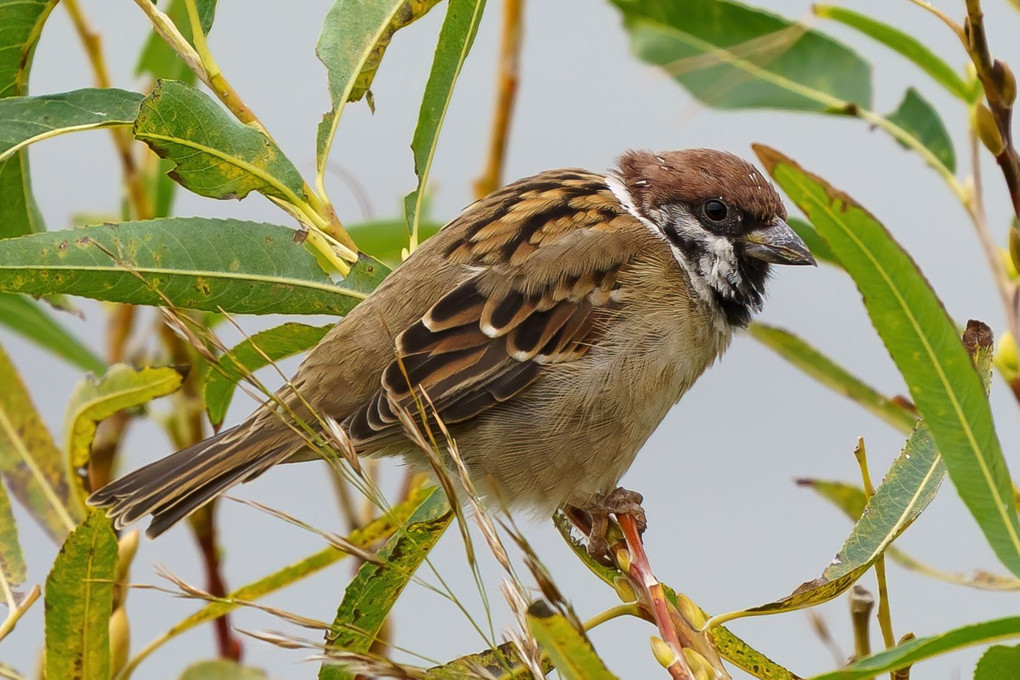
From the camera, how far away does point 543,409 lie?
2.85 metres

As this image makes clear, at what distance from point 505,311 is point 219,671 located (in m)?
0.98

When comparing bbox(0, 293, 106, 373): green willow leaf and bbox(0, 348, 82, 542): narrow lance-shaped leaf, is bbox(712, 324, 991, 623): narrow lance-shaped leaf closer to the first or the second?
bbox(0, 348, 82, 542): narrow lance-shaped leaf

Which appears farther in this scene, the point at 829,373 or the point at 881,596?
the point at 829,373

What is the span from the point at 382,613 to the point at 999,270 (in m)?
1.19

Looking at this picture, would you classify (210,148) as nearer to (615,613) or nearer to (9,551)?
(9,551)

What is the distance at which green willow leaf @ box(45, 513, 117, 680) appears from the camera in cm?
192

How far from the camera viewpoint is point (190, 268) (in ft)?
7.50

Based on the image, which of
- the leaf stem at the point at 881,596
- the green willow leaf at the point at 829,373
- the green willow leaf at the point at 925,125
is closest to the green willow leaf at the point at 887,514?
the leaf stem at the point at 881,596

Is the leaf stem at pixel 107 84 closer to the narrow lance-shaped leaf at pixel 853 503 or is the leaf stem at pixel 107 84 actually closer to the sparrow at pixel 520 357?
the sparrow at pixel 520 357

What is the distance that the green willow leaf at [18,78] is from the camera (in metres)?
2.29

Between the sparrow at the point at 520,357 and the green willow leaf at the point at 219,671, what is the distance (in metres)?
0.42

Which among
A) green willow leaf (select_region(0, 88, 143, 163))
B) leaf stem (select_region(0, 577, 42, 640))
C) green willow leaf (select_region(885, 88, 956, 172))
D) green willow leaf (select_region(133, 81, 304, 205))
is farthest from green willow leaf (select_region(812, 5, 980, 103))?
leaf stem (select_region(0, 577, 42, 640))

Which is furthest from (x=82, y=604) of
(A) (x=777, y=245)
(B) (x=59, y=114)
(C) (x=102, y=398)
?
(A) (x=777, y=245)

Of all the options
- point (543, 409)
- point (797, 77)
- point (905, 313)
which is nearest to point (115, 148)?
point (543, 409)
